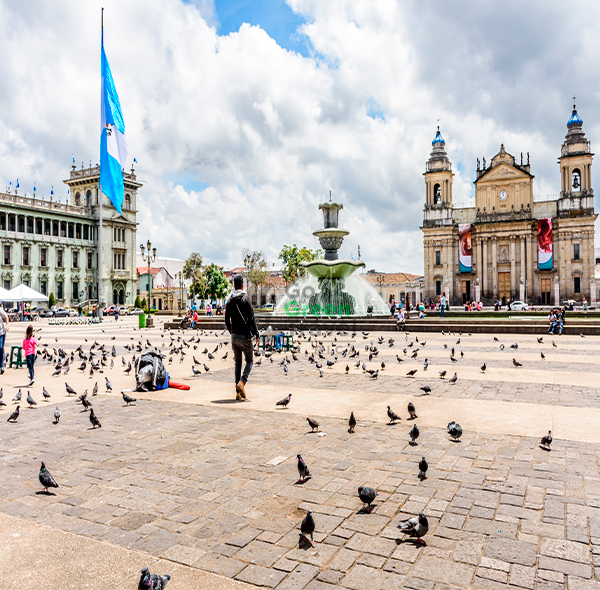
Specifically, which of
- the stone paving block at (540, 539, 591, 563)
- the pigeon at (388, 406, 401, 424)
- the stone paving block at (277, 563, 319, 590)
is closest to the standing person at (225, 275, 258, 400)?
the pigeon at (388, 406, 401, 424)

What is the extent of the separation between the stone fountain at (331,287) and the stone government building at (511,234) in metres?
40.7

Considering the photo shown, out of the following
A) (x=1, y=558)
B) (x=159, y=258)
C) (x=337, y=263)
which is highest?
(x=159, y=258)

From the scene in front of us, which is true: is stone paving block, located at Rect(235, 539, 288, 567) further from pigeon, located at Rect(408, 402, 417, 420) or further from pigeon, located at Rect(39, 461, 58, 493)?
pigeon, located at Rect(408, 402, 417, 420)

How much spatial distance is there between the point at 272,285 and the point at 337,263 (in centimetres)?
6722

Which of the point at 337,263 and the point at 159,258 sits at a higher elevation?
the point at 159,258

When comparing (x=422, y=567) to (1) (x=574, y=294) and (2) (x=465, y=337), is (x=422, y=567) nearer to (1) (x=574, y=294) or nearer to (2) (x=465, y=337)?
(2) (x=465, y=337)

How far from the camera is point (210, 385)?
8852 millimetres

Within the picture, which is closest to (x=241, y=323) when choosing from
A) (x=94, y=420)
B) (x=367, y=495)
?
(x=94, y=420)

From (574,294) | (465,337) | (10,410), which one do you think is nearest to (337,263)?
(465,337)

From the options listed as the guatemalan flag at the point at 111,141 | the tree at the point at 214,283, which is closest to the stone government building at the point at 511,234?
the tree at the point at 214,283

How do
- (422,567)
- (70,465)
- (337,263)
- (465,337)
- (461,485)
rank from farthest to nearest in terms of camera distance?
(337,263), (465,337), (70,465), (461,485), (422,567)

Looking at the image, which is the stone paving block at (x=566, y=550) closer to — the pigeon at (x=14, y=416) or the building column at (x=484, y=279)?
the pigeon at (x=14, y=416)

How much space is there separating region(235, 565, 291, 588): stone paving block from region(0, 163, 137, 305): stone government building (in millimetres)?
62757

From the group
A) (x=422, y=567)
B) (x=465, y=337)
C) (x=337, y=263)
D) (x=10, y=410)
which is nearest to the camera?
(x=422, y=567)
